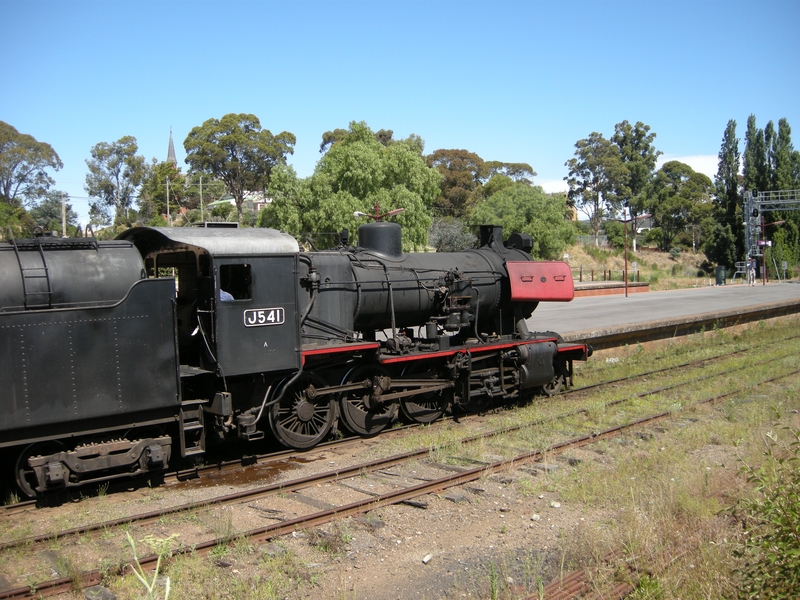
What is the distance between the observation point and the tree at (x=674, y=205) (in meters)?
80.2

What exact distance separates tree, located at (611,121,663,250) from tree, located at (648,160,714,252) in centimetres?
149

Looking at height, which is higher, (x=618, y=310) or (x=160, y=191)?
(x=160, y=191)

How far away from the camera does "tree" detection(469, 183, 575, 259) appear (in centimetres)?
4925

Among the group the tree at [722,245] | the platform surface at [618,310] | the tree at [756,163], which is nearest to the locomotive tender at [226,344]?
the platform surface at [618,310]

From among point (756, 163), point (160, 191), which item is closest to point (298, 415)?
point (160, 191)

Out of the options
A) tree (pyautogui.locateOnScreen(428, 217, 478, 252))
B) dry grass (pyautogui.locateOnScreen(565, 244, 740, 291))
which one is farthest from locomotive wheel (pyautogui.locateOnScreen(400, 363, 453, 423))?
dry grass (pyautogui.locateOnScreen(565, 244, 740, 291))

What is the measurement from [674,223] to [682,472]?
80473mm

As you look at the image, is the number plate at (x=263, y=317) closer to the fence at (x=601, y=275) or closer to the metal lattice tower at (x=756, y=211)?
the fence at (x=601, y=275)

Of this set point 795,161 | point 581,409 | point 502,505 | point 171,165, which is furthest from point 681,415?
point 795,161

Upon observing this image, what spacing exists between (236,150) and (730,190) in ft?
152

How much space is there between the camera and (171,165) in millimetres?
65875

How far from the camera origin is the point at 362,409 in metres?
10.8

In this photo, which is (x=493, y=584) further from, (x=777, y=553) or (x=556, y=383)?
(x=556, y=383)

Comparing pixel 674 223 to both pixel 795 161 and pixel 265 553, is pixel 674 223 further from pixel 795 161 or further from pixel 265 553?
pixel 265 553
